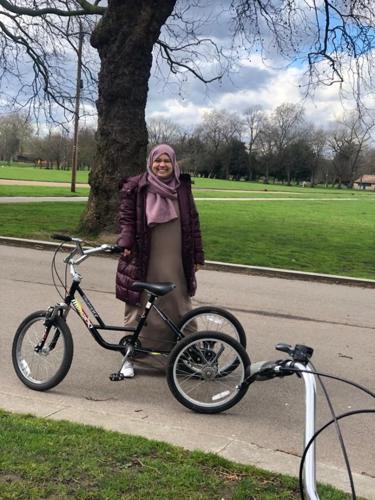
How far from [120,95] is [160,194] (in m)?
7.88

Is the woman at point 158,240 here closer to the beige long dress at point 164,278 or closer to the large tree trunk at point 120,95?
the beige long dress at point 164,278

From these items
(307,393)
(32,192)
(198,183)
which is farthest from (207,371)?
(198,183)

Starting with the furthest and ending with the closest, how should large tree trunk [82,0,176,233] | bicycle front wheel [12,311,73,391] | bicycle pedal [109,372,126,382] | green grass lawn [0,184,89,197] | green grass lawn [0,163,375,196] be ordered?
green grass lawn [0,163,375,196] < green grass lawn [0,184,89,197] < large tree trunk [82,0,176,233] < bicycle pedal [109,372,126,382] < bicycle front wheel [12,311,73,391]

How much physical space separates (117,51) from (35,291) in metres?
5.99

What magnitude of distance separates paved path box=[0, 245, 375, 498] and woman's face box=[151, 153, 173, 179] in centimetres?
172

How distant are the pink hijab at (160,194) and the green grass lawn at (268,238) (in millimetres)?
6609

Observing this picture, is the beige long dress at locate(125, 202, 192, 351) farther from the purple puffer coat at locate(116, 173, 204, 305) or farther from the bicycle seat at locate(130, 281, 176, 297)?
the bicycle seat at locate(130, 281, 176, 297)

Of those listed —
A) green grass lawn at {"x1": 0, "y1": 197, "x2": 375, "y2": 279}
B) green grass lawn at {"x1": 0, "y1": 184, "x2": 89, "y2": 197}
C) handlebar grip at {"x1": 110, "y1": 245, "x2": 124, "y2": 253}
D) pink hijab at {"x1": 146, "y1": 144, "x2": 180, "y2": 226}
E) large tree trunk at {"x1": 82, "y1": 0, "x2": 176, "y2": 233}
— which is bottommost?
green grass lawn at {"x1": 0, "y1": 197, "x2": 375, "y2": 279}

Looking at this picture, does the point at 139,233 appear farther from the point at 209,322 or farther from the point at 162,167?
the point at 209,322

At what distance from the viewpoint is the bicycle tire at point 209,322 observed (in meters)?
4.84

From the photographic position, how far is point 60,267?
33.7 feet

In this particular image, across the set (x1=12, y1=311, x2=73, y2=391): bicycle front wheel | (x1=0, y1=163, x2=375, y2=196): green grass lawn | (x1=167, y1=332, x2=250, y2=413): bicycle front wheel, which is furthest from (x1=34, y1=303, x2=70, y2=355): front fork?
(x1=0, y1=163, x2=375, y2=196): green grass lawn

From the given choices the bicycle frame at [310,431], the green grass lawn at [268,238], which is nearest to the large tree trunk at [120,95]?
the green grass lawn at [268,238]

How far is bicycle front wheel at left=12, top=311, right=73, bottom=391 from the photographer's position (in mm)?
4543
